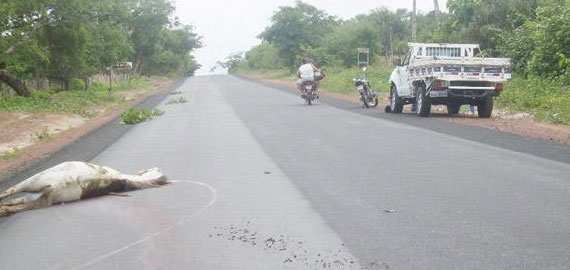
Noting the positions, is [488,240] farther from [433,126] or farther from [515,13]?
[515,13]

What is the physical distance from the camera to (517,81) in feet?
80.9

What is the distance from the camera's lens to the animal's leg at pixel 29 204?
7164 millimetres

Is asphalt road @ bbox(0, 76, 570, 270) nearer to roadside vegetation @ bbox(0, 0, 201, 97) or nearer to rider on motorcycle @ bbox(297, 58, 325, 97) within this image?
rider on motorcycle @ bbox(297, 58, 325, 97)

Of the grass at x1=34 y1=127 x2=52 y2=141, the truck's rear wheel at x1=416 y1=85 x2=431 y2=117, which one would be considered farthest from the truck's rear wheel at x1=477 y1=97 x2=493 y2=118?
the grass at x1=34 y1=127 x2=52 y2=141

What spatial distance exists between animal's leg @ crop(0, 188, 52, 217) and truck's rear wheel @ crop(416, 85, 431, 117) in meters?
13.0

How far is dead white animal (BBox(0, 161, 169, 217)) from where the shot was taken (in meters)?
7.38

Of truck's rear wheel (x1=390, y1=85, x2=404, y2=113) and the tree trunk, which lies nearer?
truck's rear wheel (x1=390, y1=85, x2=404, y2=113)

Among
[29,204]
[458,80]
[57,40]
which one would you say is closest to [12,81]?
[57,40]

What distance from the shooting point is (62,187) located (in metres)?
7.61

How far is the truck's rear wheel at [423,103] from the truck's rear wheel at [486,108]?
4.71 feet

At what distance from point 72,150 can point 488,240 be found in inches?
375

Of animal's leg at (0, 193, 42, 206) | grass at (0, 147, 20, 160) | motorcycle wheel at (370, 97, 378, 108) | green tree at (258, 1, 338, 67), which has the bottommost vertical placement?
grass at (0, 147, 20, 160)

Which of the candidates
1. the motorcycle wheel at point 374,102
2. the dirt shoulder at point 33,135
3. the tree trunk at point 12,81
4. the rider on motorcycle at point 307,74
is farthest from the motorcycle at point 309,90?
the tree trunk at point 12,81

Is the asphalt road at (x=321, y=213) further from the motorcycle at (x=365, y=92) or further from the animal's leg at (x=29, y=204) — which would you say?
the motorcycle at (x=365, y=92)
